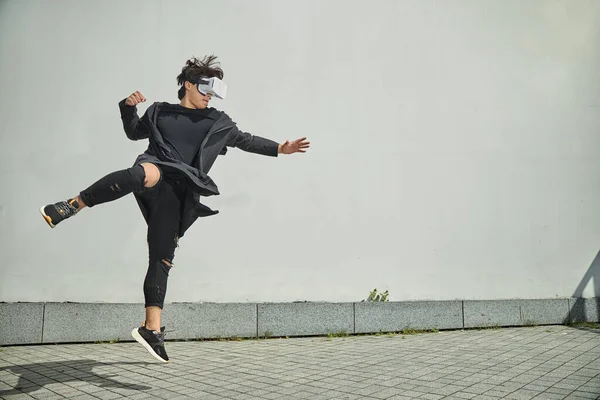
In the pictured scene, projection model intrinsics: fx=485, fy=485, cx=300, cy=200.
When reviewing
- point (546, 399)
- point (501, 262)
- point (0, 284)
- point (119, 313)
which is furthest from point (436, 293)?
point (0, 284)

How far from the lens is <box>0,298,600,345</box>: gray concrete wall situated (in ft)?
18.9

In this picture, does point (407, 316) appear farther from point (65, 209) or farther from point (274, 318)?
point (65, 209)

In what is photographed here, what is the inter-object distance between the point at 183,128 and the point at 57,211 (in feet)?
4.25

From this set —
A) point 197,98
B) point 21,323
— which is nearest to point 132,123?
point 197,98

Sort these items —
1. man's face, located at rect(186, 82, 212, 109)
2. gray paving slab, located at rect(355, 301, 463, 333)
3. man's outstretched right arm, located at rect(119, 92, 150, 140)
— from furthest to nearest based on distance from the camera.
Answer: gray paving slab, located at rect(355, 301, 463, 333)
man's face, located at rect(186, 82, 212, 109)
man's outstretched right arm, located at rect(119, 92, 150, 140)

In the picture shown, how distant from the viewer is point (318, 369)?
4.61m

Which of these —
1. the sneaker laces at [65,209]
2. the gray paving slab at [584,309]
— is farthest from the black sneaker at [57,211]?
the gray paving slab at [584,309]

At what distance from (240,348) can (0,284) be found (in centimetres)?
296

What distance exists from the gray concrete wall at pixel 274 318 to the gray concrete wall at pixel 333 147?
11cm

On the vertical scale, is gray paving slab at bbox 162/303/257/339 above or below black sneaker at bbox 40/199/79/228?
below

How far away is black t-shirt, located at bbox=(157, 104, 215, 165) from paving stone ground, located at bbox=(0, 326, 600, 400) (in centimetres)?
196

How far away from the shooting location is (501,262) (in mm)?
7508

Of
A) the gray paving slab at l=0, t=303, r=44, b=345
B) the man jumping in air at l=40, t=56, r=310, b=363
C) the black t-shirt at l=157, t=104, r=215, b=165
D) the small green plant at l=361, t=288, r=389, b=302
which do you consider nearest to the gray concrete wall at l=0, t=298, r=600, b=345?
the gray paving slab at l=0, t=303, r=44, b=345

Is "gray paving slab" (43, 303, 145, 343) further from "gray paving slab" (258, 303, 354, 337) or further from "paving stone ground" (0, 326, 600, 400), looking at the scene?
Answer: "gray paving slab" (258, 303, 354, 337)
